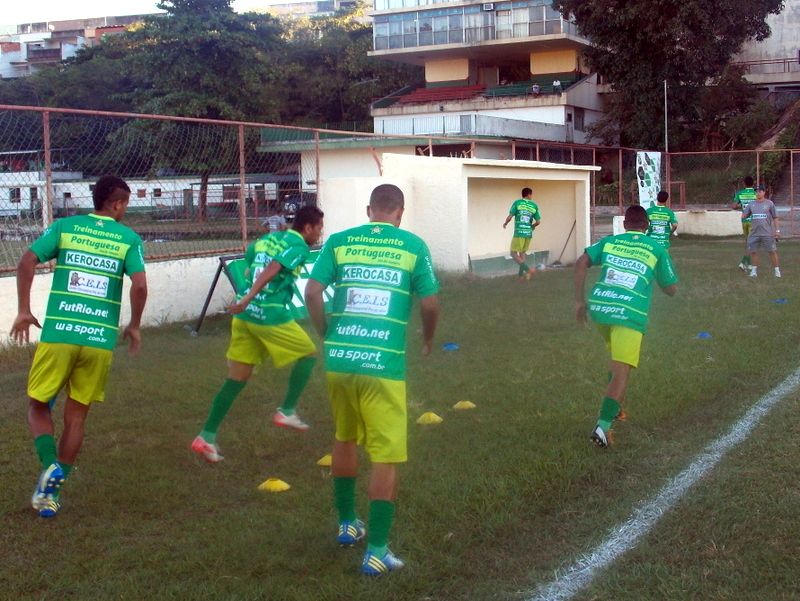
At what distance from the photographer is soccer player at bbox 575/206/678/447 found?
664 cm

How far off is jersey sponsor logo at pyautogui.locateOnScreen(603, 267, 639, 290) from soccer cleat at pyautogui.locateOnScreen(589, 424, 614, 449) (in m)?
1.05

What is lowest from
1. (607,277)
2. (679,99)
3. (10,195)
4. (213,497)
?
(213,497)

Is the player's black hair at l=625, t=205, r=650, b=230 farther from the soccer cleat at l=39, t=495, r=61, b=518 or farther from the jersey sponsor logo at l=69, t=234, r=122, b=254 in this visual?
the soccer cleat at l=39, t=495, r=61, b=518

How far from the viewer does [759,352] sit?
1001 cm

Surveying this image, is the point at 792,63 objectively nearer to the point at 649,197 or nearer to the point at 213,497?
the point at 649,197

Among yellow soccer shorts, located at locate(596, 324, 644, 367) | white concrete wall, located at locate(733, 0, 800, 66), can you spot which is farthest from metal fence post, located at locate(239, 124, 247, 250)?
→ white concrete wall, located at locate(733, 0, 800, 66)

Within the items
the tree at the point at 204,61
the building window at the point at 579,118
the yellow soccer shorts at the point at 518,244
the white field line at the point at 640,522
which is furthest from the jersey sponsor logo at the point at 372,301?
the building window at the point at 579,118

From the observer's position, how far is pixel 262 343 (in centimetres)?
665

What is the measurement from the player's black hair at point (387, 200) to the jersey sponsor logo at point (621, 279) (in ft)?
8.84

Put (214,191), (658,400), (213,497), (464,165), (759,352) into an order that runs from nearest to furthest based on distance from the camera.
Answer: (213,497)
(658,400)
(759,352)
(214,191)
(464,165)

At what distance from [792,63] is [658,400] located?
2066 inches

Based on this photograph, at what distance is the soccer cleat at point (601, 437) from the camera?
6480 mm

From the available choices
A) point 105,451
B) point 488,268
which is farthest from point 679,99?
point 105,451

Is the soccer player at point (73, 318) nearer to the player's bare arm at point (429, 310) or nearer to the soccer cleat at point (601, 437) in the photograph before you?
the player's bare arm at point (429, 310)
